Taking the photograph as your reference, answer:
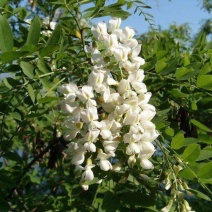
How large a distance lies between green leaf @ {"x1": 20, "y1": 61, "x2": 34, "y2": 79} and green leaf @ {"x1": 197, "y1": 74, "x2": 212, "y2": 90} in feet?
1.32

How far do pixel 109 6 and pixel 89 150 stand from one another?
0.47 m

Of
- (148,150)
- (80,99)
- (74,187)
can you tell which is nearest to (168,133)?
(148,150)

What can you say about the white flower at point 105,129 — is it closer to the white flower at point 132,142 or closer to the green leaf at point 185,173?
the white flower at point 132,142

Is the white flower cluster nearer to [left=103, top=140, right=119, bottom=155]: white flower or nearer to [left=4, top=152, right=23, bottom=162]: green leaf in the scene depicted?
[left=103, top=140, right=119, bottom=155]: white flower

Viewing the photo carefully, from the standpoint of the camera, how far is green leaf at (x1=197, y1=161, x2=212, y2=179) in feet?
2.94

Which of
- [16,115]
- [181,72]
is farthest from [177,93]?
[16,115]

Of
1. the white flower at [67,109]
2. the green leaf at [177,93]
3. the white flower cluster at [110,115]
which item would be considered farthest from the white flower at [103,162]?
the green leaf at [177,93]

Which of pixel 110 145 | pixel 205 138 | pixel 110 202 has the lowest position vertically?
pixel 110 202

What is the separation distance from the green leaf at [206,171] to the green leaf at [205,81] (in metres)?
0.24

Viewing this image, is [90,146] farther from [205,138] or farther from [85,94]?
[205,138]

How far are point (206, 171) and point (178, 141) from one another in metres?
0.09

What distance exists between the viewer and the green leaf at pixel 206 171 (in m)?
0.90

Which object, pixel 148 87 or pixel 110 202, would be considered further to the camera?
pixel 148 87

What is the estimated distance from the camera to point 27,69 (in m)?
0.94
